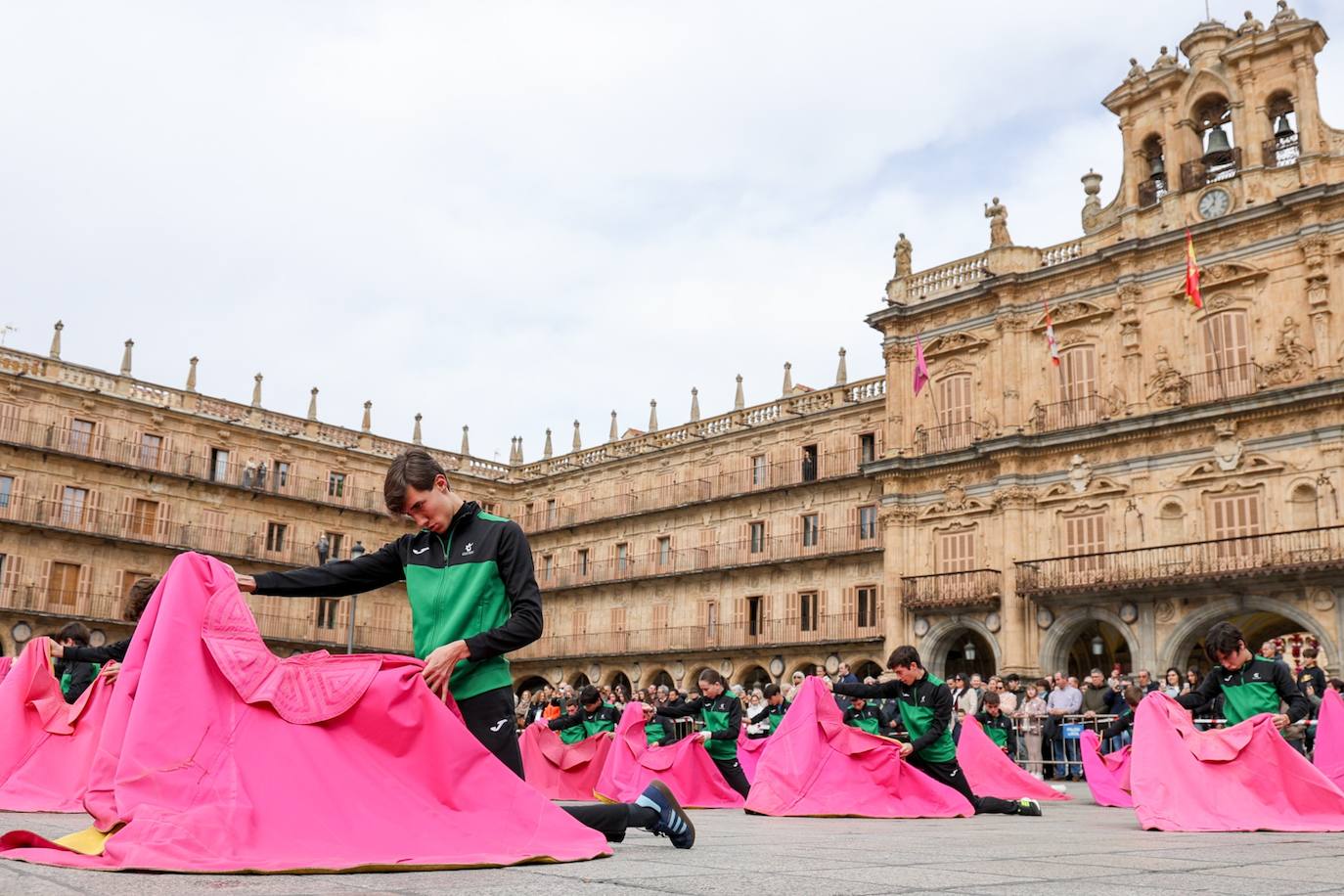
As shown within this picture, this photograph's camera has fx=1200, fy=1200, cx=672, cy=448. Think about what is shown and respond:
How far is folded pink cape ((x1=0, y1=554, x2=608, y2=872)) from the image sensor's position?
449 cm

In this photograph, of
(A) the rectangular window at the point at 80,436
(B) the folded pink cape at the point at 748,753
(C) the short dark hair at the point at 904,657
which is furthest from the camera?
(A) the rectangular window at the point at 80,436

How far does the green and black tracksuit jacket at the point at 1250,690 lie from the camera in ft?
31.4

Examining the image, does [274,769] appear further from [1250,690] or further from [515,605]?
[1250,690]

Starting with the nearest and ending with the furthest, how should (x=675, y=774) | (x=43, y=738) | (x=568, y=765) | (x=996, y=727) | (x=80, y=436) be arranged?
(x=43, y=738) → (x=675, y=774) → (x=568, y=765) → (x=996, y=727) → (x=80, y=436)

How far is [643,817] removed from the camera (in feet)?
19.5

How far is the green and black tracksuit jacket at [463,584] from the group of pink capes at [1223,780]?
19.0 ft

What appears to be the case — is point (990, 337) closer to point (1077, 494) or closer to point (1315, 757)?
point (1077, 494)

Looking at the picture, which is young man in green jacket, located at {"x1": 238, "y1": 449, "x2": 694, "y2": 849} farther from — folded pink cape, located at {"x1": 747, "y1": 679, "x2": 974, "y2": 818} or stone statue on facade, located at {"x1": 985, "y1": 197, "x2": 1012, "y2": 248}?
stone statue on facade, located at {"x1": 985, "y1": 197, "x2": 1012, "y2": 248}

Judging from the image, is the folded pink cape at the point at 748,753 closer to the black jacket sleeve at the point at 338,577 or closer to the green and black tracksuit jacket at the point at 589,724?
the green and black tracksuit jacket at the point at 589,724

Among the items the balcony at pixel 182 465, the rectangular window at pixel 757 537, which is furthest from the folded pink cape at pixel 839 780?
the balcony at pixel 182 465

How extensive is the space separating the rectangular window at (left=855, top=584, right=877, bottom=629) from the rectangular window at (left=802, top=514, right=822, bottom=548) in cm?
267

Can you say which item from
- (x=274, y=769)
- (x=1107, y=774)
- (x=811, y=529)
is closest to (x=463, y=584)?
(x=274, y=769)

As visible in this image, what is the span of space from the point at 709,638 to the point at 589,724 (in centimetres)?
2666

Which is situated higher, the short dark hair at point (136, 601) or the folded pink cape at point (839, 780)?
the short dark hair at point (136, 601)
